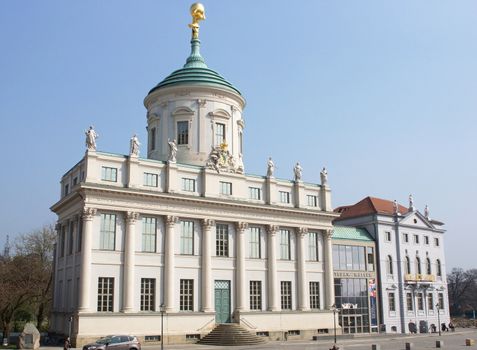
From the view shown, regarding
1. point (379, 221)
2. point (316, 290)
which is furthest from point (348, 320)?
point (379, 221)

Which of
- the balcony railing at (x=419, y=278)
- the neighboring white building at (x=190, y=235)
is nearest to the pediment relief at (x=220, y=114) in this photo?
the neighboring white building at (x=190, y=235)

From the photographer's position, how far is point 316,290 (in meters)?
58.5

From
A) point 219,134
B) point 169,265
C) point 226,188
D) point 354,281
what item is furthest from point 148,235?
point 354,281

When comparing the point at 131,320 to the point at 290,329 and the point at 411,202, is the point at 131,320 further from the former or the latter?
the point at 411,202

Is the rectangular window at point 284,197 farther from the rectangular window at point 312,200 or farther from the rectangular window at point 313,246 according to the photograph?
the rectangular window at point 313,246

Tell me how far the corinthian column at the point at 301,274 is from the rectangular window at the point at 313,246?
164cm

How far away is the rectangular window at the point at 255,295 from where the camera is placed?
53.6 m

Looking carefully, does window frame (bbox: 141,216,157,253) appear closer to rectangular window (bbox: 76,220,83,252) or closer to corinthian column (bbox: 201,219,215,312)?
corinthian column (bbox: 201,219,215,312)

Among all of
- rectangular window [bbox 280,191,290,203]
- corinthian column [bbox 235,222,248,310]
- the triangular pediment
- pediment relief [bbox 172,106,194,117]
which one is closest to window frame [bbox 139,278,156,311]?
corinthian column [bbox 235,222,248,310]

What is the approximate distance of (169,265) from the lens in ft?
159

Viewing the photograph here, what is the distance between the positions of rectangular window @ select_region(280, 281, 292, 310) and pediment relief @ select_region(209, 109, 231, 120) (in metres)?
18.4

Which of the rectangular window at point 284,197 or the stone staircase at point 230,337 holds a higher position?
the rectangular window at point 284,197

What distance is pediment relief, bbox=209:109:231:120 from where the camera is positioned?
57.7 m

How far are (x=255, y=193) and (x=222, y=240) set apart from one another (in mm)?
6367
